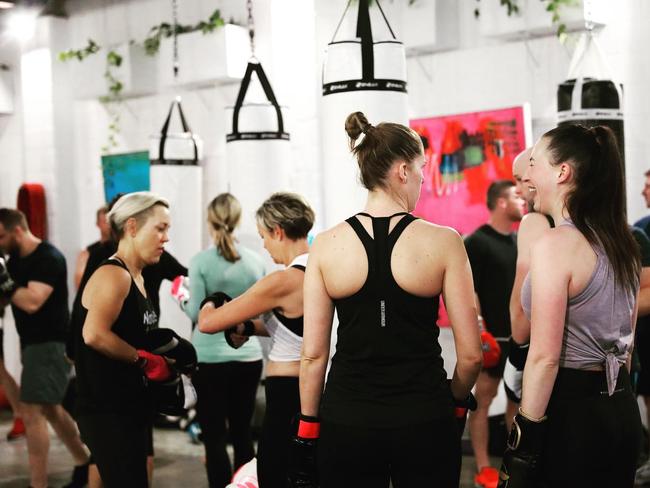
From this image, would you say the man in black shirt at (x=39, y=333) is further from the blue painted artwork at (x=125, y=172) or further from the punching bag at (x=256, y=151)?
the blue painted artwork at (x=125, y=172)

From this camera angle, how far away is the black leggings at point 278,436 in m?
2.74

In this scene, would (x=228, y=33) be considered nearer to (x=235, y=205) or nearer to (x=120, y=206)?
(x=235, y=205)

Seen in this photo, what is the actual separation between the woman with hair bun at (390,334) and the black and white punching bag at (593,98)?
75.5 inches

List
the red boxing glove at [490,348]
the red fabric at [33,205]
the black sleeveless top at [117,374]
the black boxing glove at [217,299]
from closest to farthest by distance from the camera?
the black sleeveless top at [117,374] < the black boxing glove at [217,299] < the red boxing glove at [490,348] < the red fabric at [33,205]

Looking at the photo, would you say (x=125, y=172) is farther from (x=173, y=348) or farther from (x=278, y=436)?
(x=278, y=436)

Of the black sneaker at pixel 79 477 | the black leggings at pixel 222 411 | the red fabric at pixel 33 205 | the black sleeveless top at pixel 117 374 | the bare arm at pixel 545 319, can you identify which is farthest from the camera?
the red fabric at pixel 33 205

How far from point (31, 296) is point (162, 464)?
1325mm

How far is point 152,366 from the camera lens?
2902 mm

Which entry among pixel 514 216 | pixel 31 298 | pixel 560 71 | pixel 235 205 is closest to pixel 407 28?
pixel 560 71

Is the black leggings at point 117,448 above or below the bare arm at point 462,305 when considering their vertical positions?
below

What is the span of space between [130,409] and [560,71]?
3.19 m

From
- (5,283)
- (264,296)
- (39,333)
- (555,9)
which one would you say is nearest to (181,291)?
(5,283)

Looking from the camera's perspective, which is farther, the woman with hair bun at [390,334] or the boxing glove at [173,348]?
the boxing glove at [173,348]

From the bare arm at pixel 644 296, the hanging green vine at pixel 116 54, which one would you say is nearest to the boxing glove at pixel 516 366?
the bare arm at pixel 644 296
